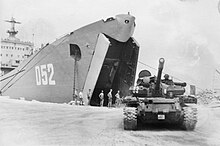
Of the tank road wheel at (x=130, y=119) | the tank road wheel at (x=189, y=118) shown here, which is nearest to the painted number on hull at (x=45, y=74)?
the tank road wheel at (x=130, y=119)

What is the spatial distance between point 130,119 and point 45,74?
30.4ft

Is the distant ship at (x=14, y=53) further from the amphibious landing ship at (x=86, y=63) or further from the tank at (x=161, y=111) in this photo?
the tank at (x=161, y=111)

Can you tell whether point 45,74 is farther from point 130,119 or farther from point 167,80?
point 130,119

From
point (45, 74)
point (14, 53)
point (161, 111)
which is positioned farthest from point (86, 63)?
point (14, 53)

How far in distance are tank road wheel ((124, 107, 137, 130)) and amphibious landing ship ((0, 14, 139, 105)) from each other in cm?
675

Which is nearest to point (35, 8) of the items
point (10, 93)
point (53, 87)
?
point (53, 87)

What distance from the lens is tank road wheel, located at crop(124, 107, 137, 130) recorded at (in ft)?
20.2

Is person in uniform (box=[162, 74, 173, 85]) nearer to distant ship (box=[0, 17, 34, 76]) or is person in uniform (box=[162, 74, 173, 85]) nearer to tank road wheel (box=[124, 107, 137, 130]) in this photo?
tank road wheel (box=[124, 107, 137, 130])

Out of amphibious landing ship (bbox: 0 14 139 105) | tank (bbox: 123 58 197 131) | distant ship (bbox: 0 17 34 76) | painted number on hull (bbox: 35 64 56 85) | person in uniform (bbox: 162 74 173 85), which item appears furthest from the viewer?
distant ship (bbox: 0 17 34 76)

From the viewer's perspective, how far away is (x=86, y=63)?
43.5 ft

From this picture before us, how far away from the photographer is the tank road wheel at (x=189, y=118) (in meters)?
6.22

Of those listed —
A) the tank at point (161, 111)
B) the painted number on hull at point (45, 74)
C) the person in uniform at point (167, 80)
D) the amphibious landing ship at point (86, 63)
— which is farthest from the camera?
the painted number on hull at point (45, 74)

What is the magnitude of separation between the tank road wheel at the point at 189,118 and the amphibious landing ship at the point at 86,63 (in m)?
6.95

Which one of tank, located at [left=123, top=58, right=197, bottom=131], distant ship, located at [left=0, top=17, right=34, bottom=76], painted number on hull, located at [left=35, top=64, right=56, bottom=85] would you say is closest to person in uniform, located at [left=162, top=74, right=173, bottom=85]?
tank, located at [left=123, top=58, right=197, bottom=131]
